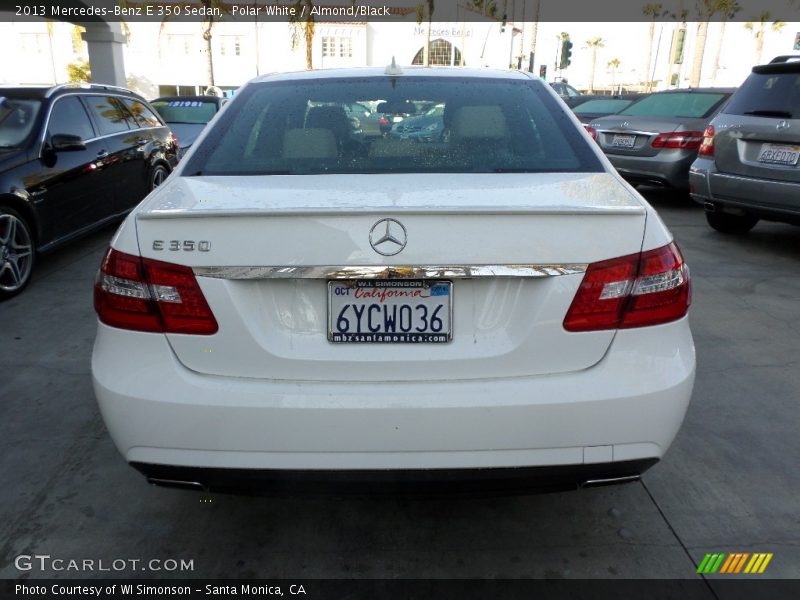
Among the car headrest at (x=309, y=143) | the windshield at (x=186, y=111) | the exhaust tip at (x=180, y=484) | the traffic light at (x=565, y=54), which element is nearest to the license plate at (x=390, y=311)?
the exhaust tip at (x=180, y=484)

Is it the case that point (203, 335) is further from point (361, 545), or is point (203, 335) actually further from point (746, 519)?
point (746, 519)

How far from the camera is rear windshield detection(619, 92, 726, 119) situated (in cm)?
931

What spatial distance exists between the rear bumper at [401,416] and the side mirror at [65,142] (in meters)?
4.50

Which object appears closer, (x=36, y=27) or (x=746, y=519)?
(x=746, y=519)

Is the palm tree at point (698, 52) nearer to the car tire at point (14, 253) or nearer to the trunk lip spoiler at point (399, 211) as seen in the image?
the car tire at point (14, 253)

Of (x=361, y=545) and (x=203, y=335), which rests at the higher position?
(x=203, y=335)

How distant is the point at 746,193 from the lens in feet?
20.5

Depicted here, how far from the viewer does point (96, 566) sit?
2.41 meters

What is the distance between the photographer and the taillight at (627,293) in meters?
1.99

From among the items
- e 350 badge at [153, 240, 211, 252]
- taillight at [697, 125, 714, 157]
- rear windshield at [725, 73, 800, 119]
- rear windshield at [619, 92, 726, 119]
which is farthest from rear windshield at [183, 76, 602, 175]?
rear windshield at [619, 92, 726, 119]

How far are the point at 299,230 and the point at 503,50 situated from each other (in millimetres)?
55044

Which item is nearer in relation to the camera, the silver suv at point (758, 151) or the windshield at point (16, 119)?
the windshield at point (16, 119)

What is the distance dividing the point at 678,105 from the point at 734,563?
27.8ft

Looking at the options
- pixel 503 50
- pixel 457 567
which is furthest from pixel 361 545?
pixel 503 50
